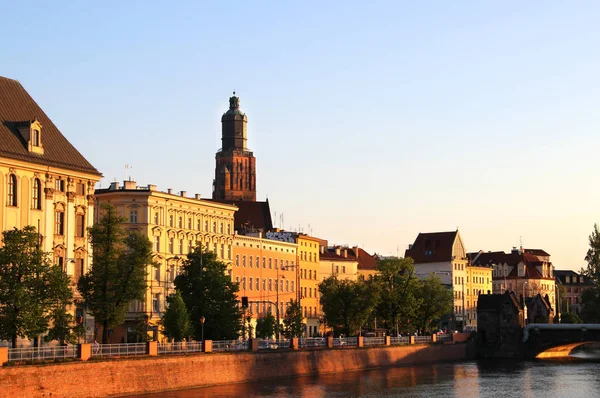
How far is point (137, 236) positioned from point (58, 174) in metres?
8.58

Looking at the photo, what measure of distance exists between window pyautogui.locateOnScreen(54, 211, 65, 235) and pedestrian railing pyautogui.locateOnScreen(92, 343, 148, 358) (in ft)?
44.6

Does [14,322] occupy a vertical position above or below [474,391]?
above

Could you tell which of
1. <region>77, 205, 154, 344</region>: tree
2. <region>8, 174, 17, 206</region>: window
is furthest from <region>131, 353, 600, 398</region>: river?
<region>8, 174, 17, 206</region>: window

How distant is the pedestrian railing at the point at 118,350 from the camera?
76688 millimetres

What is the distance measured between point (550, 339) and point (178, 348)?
77.1 meters

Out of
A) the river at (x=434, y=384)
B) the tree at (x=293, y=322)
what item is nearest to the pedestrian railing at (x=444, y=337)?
the river at (x=434, y=384)

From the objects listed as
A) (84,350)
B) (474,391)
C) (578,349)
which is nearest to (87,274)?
(84,350)

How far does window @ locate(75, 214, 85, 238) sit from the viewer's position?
93.1 metres

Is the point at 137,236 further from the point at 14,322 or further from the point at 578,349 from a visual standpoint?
the point at 578,349

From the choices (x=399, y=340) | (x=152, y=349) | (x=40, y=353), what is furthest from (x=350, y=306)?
(x=40, y=353)

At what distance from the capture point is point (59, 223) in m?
91.1

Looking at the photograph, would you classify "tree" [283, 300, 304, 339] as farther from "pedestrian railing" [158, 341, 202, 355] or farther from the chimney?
"pedestrian railing" [158, 341, 202, 355]

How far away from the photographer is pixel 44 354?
70625 millimetres

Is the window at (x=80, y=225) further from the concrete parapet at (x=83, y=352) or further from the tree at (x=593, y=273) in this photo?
the tree at (x=593, y=273)
